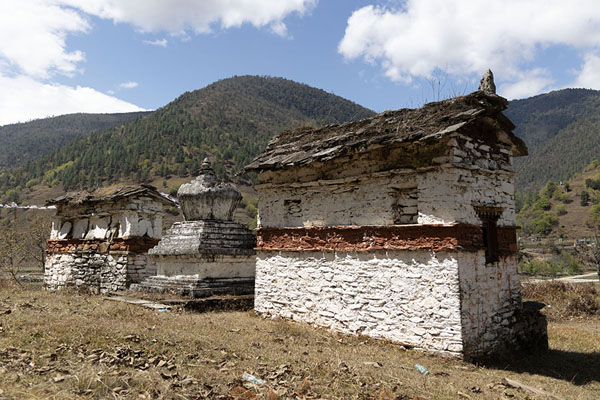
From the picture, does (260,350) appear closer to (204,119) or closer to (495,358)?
(495,358)

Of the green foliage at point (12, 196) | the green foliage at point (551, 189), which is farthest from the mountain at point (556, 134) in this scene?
the green foliage at point (12, 196)

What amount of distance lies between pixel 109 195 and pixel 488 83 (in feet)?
42.4

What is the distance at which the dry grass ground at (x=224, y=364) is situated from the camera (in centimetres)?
509

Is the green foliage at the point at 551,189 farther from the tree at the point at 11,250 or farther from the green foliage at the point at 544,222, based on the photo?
the tree at the point at 11,250

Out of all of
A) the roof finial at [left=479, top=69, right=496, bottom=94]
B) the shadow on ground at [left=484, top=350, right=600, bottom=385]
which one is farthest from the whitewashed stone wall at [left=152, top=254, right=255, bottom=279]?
the roof finial at [left=479, top=69, right=496, bottom=94]

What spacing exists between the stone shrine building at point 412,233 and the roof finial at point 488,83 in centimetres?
5

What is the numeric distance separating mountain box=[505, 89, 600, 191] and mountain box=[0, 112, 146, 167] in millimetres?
127883

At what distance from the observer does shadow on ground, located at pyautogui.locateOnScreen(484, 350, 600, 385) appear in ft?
25.5

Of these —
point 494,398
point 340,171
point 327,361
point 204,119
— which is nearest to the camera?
point 494,398

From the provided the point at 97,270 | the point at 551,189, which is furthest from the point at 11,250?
the point at 551,189

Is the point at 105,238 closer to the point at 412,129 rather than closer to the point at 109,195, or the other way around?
the point at 109,195

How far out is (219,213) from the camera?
1403 cm

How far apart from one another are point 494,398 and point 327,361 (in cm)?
252

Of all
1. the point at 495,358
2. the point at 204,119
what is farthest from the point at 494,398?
the point at 204,119
